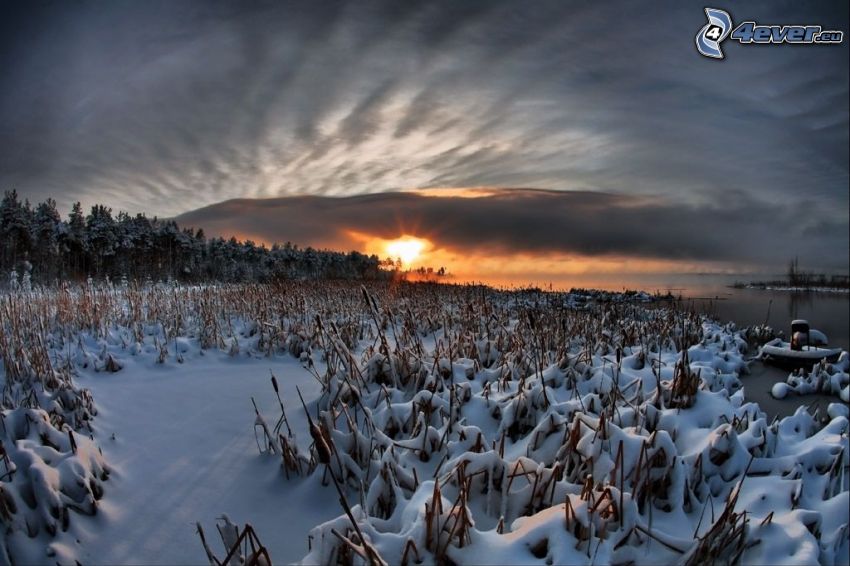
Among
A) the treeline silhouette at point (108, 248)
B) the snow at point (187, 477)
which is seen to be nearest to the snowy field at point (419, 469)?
the snow at point (187, 477)

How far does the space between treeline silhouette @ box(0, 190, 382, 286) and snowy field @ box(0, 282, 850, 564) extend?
29.8m

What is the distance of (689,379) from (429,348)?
5.08m

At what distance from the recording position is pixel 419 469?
3.58 m

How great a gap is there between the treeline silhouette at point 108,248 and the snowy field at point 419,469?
29.8m

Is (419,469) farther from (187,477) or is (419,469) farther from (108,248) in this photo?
(108,248)

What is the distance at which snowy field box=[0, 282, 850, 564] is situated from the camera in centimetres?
233

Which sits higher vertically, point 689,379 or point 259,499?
point 689,379

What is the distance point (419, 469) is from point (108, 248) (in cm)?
6126

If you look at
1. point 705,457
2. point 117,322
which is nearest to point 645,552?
point 705,457

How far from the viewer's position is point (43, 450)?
353 centimetres

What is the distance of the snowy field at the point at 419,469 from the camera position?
2.33 metres

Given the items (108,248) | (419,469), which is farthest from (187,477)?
(108,248)

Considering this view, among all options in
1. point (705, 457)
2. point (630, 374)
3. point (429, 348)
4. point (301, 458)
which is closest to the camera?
point (705, 457)

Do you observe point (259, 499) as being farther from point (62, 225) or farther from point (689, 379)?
point (62, 225)
